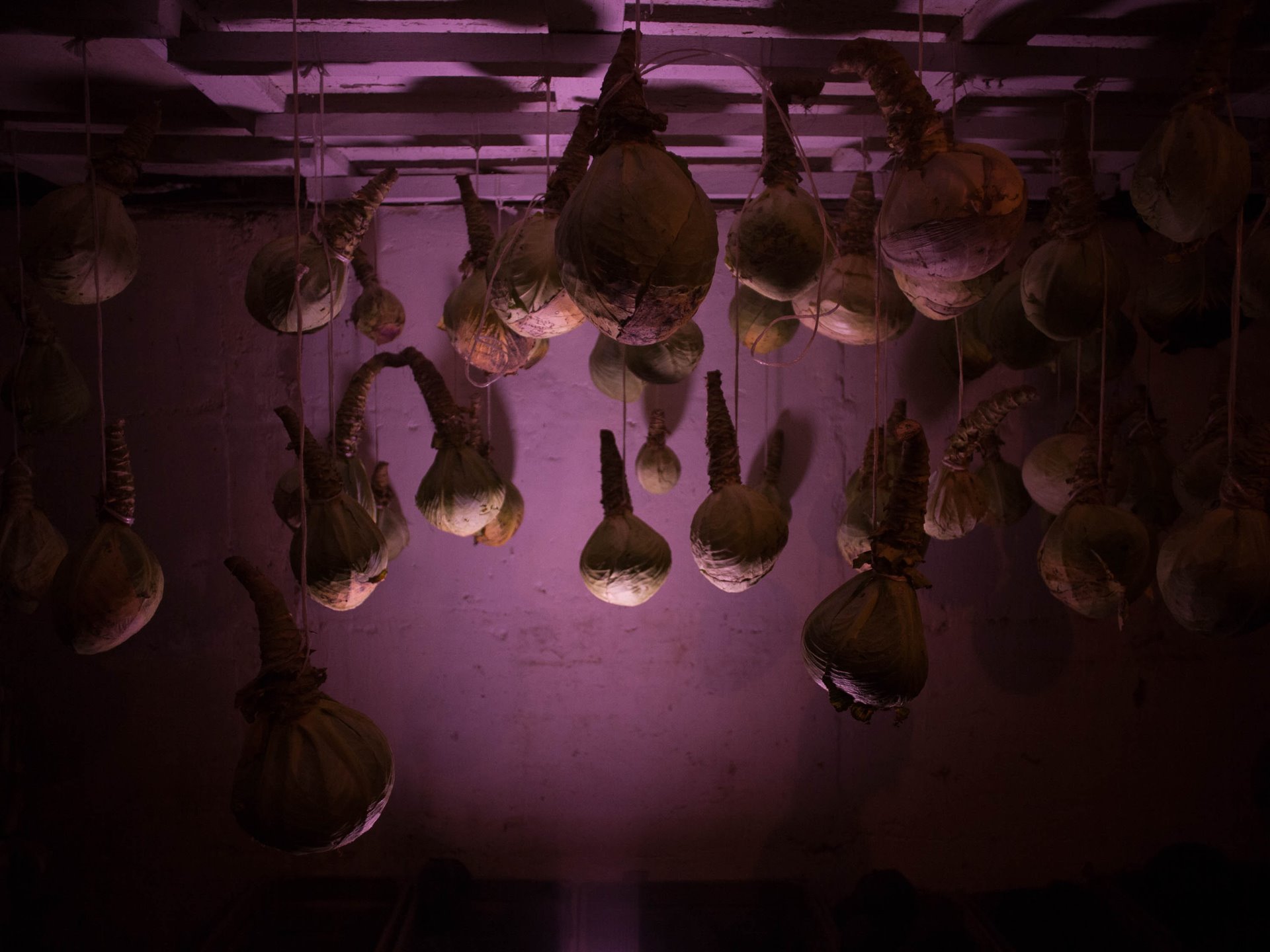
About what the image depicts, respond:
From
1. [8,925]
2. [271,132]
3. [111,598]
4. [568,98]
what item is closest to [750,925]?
[111,598]

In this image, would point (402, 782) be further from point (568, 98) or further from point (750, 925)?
point (568, 98)

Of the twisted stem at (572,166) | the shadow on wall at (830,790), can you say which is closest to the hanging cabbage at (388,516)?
the twisted stem at (572,166)

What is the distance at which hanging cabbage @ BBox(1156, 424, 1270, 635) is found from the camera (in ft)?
4.15

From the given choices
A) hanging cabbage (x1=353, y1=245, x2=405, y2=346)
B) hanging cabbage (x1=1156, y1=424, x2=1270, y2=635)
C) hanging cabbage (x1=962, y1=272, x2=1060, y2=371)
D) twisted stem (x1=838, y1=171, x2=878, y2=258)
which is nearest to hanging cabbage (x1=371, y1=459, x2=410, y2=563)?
hanging cabbage (x1=353, y1=245, x2=405, y2=346)

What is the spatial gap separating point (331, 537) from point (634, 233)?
827 millimetres

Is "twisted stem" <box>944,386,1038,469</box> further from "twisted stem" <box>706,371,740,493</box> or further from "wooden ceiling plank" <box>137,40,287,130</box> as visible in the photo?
"wooden ceiling plank" <box>137,40,287,130</box>

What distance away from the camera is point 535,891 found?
8.76 ft

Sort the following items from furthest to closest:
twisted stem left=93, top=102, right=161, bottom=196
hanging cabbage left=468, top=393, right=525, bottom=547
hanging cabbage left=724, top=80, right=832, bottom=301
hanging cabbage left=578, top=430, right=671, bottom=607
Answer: hanging cabbage left=468, top=393, right=525, bottom=547 → hanging cabbage left=578, top=430, right=671, bottom=607 → twisted stem left=93, top=102, right=161, bottom=196 → hanging cabbage left=724, top=80, right=832, bottom=301

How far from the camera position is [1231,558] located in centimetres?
127

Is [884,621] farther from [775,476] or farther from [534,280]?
[775,476]

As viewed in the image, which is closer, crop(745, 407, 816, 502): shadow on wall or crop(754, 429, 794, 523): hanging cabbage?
crop(754, 429, 794, 523): hanging cabbage

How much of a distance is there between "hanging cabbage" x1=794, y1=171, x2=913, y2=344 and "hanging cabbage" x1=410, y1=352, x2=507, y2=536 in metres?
0.77

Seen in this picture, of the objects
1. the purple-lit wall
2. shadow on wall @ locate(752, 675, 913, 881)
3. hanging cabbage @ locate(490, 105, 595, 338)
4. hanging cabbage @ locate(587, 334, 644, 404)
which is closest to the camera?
hanging cabbage @ locate(490, 105, 595, 338)

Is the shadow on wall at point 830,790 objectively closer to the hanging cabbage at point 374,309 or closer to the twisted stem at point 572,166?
the hanging cabbage at point 374,309
